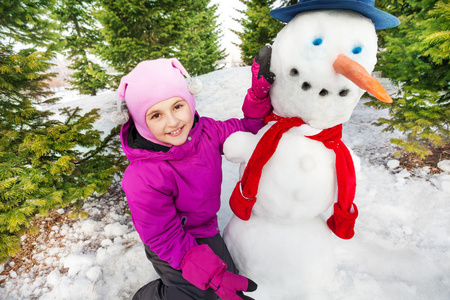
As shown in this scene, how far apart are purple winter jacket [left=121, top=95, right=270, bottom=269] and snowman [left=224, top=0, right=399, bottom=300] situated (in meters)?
0.19

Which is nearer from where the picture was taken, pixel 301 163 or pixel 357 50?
pixel 357 50

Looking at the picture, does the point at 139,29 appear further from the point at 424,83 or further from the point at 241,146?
the point at 424,83

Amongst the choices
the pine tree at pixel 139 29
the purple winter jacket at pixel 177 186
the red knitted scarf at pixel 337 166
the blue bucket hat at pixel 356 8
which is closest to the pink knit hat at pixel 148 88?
the purple winter jacket at pixel 177 186

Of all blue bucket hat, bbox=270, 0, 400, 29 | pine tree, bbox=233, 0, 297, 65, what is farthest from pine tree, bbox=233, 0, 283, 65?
blue bucket hat, bbox=270, 0, 400, 29

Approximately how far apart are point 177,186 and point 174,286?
0.70 metres

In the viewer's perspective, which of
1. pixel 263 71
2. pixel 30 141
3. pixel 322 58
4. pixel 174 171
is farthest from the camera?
pixel 30 141

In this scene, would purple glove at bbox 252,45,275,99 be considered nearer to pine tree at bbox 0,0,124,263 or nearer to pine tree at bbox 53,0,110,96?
pine tree at bbox 0,0,124,263

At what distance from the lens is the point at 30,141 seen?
2.07m

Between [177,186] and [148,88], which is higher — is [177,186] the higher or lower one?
the lower one

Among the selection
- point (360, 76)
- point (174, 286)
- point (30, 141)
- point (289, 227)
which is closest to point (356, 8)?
point (360, 76)

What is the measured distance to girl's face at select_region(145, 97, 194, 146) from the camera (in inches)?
53.0

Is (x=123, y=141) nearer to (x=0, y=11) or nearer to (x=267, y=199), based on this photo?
(x=267, y=199)

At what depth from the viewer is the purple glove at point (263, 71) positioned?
4.07ft

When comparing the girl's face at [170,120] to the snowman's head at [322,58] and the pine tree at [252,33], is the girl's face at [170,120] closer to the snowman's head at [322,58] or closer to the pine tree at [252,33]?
the snowman's head at [322,58]
